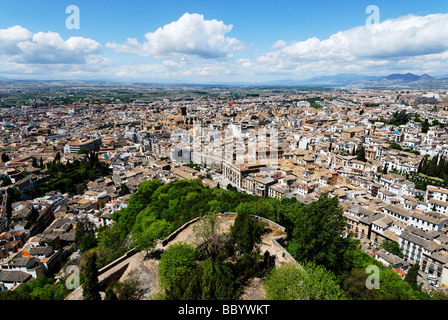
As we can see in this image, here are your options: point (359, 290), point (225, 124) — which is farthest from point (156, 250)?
point (225, 124)

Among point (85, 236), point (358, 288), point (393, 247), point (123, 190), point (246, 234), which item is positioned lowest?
point (393, 247)

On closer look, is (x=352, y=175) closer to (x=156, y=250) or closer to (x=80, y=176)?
(x=156, y=250)

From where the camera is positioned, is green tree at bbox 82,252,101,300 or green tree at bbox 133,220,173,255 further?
green tree at bbox 133,220,173,255

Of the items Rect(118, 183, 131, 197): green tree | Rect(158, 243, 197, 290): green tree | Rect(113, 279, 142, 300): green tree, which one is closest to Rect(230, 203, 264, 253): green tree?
Rect(158, 243, 197, 290): green tree

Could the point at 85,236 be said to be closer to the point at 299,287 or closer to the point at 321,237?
the point at 321,237

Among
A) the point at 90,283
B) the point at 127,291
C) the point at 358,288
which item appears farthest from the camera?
the point at 358,288

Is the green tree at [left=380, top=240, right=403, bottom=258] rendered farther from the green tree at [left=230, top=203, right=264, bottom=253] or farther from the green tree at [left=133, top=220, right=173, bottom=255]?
the green tree at [left=133, top=220, right=173, bottom=255]

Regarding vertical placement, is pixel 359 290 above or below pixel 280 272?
below

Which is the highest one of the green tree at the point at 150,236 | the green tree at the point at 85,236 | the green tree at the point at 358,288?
the green tree at the point at 150,236

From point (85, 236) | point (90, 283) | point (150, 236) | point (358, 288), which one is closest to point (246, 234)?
point (150, 236)

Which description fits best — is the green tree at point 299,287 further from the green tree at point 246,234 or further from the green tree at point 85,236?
the green tree at point 85,236

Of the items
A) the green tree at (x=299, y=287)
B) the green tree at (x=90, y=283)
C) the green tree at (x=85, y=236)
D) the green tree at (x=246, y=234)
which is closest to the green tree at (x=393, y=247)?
the green tree at (x=246, y=234)
